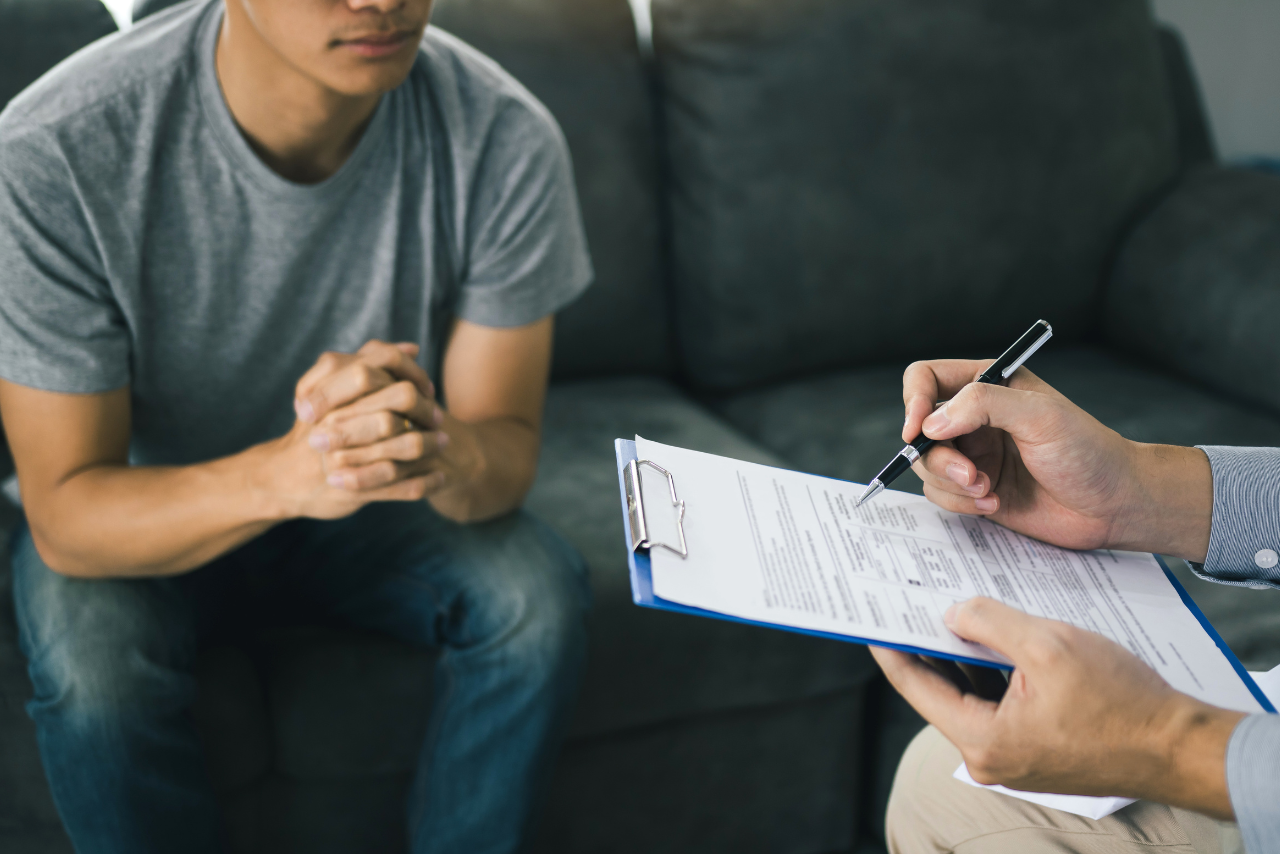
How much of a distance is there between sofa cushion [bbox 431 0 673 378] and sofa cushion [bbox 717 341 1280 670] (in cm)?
24

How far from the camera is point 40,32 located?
1.20 meters

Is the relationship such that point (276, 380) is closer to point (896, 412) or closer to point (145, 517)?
point (145, 517)

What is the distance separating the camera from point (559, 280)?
1.09m

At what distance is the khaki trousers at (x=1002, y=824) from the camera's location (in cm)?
70

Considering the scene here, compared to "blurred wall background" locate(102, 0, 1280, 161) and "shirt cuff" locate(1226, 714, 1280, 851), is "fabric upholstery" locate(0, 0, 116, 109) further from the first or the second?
"blurred wall background" locate(102, 0, 1280, 161)

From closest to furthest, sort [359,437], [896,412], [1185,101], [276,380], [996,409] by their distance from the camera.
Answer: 1. [996,409]
2. [359,437]
3. [276,380]
4. [896,412]
5. [1185,101]

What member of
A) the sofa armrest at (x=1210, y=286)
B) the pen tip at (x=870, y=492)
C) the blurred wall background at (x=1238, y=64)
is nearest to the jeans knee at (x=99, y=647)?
the pen tip at (x=870, y=492)

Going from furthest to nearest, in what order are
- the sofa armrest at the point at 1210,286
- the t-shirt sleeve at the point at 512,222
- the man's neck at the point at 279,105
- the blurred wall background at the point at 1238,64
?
1. the blurred wall background at the point at 1238,64
2. the sofa armrest at the point at 1210,286
3. the t-shirt sleeve at the point at 512,222
4. the man's neck at the point at 279,105

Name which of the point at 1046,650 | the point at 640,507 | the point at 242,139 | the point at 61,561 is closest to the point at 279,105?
the point at 242,139

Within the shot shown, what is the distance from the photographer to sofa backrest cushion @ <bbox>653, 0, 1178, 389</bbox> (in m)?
1.53

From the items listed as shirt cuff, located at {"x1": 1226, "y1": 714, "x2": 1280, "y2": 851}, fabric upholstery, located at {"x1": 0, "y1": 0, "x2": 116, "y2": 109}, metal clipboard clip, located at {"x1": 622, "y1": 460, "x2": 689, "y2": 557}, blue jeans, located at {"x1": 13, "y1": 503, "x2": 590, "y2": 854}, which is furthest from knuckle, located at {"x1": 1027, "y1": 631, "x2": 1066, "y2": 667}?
fabric upholstery, located at {"x1": 0, "y1": 0, "x2": 116, "y2": 109}

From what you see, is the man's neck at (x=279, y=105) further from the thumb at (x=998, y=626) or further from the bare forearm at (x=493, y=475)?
the thumb at (x=998, y=626)

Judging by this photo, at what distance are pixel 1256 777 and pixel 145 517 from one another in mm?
868

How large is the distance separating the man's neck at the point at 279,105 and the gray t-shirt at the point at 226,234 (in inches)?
0.9
